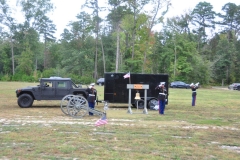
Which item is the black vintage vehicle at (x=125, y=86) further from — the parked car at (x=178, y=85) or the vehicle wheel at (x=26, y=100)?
the parked car at (x=178, y=85)

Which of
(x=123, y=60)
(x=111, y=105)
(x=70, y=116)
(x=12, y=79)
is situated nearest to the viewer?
(x=70, y=116)

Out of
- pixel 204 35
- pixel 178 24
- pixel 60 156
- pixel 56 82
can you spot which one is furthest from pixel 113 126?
pixel 204 35

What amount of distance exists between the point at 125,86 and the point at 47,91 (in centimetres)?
436

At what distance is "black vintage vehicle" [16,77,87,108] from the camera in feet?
54.6

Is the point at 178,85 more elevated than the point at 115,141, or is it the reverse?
the point at 178,85

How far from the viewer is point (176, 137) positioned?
8930mm

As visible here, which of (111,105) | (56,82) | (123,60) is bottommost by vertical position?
(111,105)

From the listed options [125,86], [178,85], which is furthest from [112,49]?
[125,86]

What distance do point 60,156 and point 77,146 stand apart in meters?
0.94

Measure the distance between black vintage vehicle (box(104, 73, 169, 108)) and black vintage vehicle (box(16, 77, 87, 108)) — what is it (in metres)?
1.50

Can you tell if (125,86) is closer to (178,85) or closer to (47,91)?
(47,91)

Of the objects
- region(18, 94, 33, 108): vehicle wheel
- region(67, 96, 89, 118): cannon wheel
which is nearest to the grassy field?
region(67, 96, 89, 118): cannon wheel

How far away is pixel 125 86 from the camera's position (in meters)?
17.8

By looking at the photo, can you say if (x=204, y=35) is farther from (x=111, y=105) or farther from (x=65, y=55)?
Answer: (x=111, y=105)
